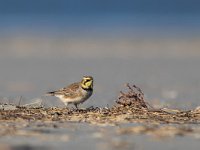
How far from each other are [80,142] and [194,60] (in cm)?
1966

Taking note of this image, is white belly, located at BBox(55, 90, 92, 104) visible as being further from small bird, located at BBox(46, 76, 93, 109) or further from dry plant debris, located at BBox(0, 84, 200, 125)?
dry plant debris, located at BBox(0, 84, 200, 125)

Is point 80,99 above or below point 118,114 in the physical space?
above

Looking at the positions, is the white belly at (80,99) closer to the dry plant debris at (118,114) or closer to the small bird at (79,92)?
the small bird at (79,92)

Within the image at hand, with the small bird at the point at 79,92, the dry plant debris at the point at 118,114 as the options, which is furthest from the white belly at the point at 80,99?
the dry plant debris at the point at 118,114

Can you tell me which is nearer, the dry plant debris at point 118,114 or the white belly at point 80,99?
the dry plant debris at point 118,114

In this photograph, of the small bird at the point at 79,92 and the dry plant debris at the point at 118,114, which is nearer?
the dry plant debris at the point at 118,114

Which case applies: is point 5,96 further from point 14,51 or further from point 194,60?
point 14,51

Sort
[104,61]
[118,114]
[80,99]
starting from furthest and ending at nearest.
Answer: [104,61], [80,99], [118,114]

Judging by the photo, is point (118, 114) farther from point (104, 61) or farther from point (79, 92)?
point (104, 61)

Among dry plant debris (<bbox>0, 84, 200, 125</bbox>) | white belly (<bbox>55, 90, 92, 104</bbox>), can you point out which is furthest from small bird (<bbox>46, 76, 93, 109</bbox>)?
dry plant debris (<bbox>0, 84, 200, 125</bbox>)

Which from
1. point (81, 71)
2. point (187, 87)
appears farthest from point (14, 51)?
point (187, 87)

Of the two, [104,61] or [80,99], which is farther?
[104,61]

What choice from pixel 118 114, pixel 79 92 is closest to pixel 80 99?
pixel 79 92

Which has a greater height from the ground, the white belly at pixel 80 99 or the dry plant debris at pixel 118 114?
the white belly at pixel 80 99
